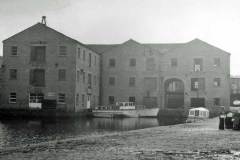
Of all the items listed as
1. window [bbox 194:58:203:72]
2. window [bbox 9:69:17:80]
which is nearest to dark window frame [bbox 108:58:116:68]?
window [bbox 194:58:203:72]

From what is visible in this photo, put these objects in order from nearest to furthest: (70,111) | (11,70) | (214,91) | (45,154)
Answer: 1. (45,154)
2. (70,111)
3. (11,70)
4. (214,91)

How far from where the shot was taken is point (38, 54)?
48812mm

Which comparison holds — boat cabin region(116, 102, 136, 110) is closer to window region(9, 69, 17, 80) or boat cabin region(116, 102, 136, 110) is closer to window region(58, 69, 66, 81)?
window region(58, 69, 66, 81)

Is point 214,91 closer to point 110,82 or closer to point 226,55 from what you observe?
point 226,55

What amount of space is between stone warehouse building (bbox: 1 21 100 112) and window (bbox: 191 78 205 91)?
655 inches

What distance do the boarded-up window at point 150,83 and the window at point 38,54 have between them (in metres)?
16.1

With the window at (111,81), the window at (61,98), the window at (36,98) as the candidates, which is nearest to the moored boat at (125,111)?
the window at (61,98)

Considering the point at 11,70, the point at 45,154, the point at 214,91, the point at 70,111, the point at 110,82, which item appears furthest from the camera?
the point at 110,82

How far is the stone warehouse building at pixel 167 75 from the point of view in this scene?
53406 mm

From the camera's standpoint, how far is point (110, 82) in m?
57.1

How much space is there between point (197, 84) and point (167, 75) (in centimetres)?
467

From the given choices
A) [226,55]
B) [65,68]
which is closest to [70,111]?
[65,68]

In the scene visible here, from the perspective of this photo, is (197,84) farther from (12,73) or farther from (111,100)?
(12,73)

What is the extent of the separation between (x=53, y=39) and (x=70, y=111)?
1006cm
